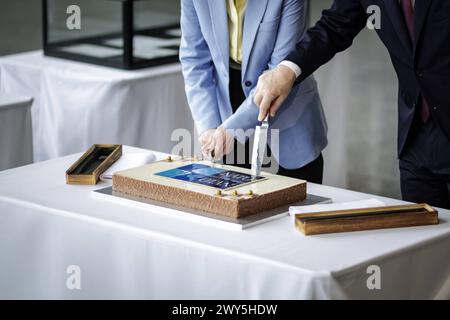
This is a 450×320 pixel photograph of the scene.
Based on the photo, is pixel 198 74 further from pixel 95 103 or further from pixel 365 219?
pixel 95 103

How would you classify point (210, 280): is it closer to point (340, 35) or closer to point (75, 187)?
point (75, 187)

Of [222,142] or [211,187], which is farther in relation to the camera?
[222,142]

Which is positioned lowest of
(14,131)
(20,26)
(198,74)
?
(20,26)

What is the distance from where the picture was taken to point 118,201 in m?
2.29

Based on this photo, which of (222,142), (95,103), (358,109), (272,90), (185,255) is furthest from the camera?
(358,109)

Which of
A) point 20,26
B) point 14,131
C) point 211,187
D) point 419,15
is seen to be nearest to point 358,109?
point 14,131

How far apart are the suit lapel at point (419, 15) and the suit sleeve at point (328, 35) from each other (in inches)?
10.1

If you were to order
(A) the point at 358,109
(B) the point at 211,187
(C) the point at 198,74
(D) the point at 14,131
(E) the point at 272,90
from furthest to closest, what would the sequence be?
(A) the point at 358,109
(D) the point at 14,131
(C) the point at 198,74
(E) the point at 272,90
(B) the point at 211,187

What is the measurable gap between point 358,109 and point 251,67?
11.9ft

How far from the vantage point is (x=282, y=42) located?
8.91ft

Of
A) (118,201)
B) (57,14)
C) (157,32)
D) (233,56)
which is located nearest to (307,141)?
(233,56)

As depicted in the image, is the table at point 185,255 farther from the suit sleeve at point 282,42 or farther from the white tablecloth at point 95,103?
the white tablecloth at point 95,103

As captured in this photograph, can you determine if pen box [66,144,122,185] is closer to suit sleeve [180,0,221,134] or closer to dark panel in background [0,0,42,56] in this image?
suit sleeve [180,0,221,134]

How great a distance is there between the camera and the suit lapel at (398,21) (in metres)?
2.29
